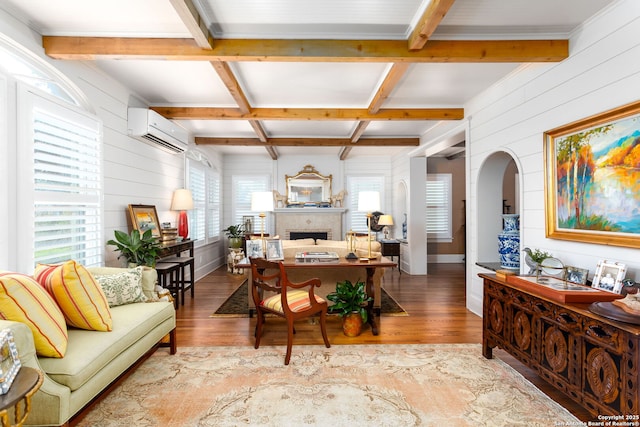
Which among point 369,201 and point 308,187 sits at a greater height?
point 308,187

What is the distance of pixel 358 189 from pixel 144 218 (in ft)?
17.0

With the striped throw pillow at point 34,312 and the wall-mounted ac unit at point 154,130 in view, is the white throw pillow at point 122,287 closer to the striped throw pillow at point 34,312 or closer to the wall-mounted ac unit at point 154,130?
the striped throw pillow at point 34,312

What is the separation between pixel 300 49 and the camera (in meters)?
2.71

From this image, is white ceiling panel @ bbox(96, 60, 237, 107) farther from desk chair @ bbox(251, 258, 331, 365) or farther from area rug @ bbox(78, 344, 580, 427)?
area rug @ bbox(78, 344, 580, 427)

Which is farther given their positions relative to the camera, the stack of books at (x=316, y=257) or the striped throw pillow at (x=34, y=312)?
the stack of books at (x=316, y=257)

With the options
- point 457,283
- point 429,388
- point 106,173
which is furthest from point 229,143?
point 429,388

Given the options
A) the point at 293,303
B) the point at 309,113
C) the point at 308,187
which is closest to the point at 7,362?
the point at 293,303

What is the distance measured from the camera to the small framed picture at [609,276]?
2.16 meters

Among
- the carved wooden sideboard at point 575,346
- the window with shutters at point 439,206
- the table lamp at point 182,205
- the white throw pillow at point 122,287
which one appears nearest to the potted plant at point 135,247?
the white throw pillow at point 122,287

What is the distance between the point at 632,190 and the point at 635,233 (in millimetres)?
281

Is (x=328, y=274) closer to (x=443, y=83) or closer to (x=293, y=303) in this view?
(x=293, y=303)

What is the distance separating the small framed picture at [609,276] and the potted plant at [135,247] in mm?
3918

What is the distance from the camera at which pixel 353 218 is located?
8273mm

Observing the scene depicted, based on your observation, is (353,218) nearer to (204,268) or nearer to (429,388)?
(204,268)
